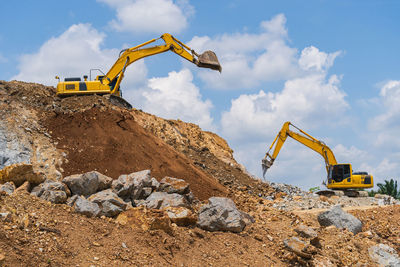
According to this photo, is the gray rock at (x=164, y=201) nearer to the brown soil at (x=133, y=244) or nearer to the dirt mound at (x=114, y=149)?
the brown soil at (x=133, y=244)

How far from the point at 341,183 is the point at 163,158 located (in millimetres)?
12064

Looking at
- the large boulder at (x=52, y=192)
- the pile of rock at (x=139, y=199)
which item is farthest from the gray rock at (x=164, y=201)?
the large boulder at (x=52, y=192)

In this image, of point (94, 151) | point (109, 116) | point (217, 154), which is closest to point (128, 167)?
point (94, 151)

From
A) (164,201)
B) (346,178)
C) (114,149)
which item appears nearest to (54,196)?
(164,201)

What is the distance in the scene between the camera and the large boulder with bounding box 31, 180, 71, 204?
11188mm

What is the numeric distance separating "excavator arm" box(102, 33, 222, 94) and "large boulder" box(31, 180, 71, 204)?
41.4ft

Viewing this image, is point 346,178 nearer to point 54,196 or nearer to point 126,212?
point 126,212

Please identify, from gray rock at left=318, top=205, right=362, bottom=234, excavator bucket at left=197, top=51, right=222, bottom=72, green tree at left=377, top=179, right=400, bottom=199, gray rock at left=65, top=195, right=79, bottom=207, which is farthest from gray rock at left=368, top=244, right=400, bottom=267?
green tree at left=377, top=179, right=400, bottom=199

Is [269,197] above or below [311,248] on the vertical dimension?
above

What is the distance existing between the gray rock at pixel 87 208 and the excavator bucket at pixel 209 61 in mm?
13841

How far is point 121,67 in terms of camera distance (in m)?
24.4

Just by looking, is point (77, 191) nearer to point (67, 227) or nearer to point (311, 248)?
point (67, 227)

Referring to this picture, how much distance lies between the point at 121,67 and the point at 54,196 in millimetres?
14244

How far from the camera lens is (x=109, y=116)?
63.8 ft
